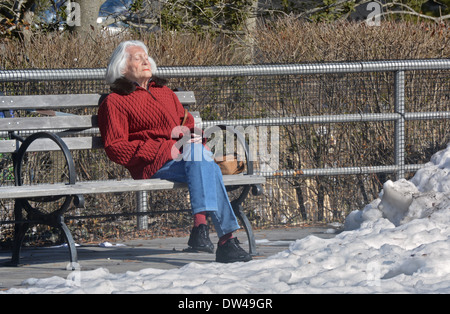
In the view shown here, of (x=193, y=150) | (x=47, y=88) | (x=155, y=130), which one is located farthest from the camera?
(x=47, y=88)

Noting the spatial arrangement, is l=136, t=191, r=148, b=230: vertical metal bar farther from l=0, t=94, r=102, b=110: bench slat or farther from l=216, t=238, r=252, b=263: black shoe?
l=216, t=238, r=252, b=263: black shoe

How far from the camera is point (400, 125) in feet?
22.3

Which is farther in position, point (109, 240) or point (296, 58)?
point (296, 58)

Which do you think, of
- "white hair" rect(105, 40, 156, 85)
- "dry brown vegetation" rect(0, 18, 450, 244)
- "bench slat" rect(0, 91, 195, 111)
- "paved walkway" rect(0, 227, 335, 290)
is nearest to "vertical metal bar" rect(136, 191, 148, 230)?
"dry brown vegetation" rect(0, 18, 450, 244)

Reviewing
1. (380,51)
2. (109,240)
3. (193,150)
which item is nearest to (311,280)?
(193,150)

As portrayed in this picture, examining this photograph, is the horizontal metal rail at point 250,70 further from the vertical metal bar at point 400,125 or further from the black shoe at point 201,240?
the black shoe at point 201,240

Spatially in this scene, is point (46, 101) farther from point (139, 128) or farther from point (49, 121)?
point (139, 128)

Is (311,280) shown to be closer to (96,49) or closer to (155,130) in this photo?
(155,130)

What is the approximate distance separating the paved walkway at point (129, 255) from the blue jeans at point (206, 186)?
36cm

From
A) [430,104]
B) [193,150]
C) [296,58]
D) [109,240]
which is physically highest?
[296,58]

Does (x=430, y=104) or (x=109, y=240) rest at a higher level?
(x=430, y=104)

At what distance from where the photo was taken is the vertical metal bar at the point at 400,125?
675cm

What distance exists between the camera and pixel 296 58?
7.09 metres

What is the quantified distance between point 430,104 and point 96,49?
3.25 m
